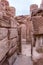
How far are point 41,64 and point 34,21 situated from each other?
0.39m

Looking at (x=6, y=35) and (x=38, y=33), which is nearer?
(x=38, y=33)

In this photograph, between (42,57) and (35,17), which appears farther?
(35,17)

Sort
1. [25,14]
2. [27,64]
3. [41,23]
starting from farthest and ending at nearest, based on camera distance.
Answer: [25,14] → [27,64] → [41,23]

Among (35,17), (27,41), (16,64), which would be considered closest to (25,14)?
(27,41)

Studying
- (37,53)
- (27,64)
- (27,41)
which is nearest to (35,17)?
(37,53)

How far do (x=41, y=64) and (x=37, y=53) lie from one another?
0.31 feet

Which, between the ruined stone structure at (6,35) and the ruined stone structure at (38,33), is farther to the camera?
the ruined stone structure at (6,35)

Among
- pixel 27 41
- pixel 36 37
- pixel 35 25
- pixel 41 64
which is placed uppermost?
pixel 35 25

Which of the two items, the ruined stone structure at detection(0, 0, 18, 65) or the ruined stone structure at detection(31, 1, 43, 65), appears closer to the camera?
the ruined stone structure at detection(31, 1, 43, 65)

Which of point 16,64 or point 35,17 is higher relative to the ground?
point 35,17

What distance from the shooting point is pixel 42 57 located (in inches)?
34.8

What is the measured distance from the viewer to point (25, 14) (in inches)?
232

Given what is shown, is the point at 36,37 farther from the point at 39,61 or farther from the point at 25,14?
the point at 25,14

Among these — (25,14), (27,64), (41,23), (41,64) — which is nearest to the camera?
(41,64)
